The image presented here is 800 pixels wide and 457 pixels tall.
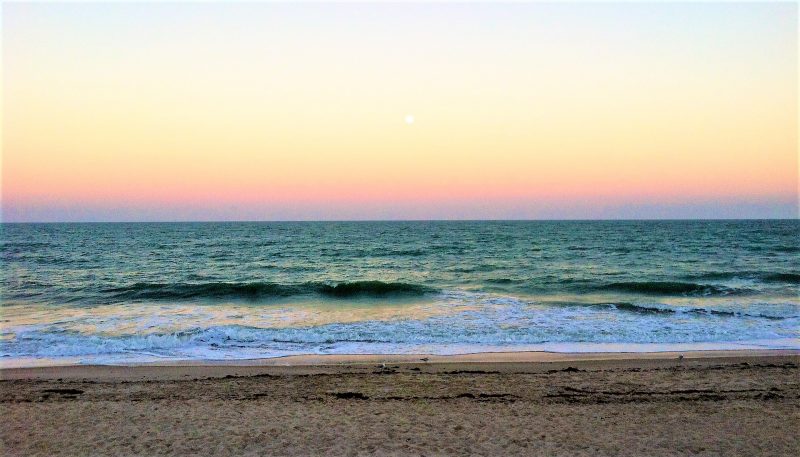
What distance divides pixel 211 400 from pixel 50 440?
7.44 ft

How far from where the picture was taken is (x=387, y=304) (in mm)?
21328

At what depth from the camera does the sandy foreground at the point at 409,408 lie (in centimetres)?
674

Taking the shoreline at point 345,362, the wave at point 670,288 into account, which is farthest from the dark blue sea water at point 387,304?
the shoreline at point 345,362

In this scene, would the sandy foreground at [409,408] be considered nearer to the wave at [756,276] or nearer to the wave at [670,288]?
the wave at [670,288]

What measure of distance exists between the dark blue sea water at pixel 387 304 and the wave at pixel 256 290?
0.10 metres

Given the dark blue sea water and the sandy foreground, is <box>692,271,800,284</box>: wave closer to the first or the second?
the dark blue sea water

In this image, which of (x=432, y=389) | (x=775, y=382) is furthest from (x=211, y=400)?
(x=775, y=382)

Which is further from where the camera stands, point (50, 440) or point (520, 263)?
point (520, 263)

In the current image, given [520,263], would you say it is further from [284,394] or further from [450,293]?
[284,394]

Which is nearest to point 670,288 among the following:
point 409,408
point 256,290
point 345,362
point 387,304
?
point 387,304

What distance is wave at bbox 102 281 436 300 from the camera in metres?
23.4

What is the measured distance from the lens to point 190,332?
48.8 feet

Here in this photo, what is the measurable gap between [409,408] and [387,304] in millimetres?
13223

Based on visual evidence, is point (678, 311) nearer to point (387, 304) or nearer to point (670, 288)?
point (670, 288)
